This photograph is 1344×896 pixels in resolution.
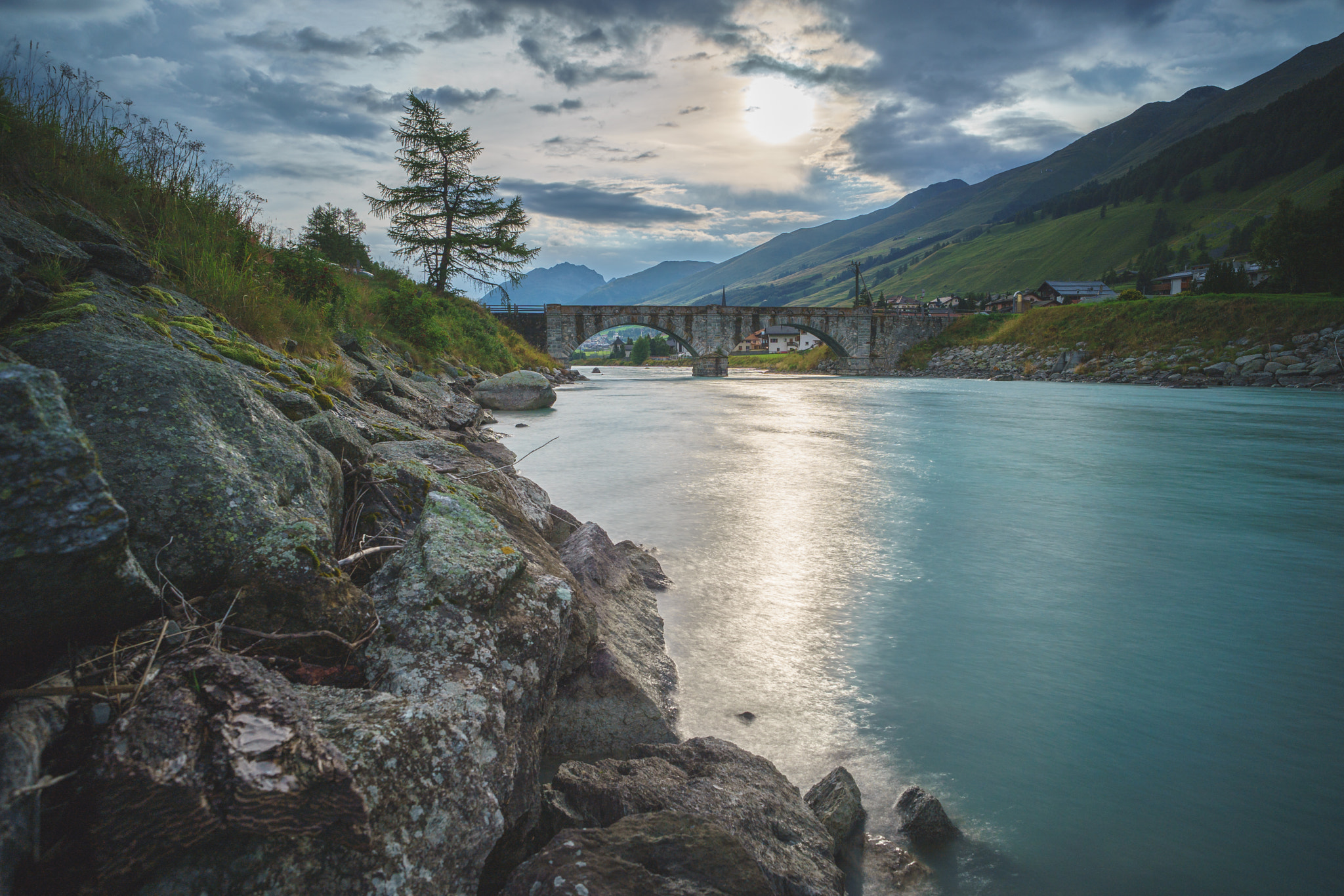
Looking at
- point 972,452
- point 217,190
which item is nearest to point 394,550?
point 217,190

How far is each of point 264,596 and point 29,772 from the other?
2.92ft

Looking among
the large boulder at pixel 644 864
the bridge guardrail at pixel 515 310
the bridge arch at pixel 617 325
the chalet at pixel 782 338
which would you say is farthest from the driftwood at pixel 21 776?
the chalet at pixel 782 338

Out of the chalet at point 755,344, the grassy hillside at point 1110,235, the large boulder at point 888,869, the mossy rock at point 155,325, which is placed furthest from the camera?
the chalet at point 755,344

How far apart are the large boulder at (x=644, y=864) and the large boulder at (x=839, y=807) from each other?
1.16 m

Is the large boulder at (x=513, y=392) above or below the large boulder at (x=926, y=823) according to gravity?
above

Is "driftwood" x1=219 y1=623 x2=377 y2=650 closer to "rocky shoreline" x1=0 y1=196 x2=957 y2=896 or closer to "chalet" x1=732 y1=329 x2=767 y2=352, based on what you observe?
"rocky shoreline" x1=0 y1=196 x2=957 y2=896

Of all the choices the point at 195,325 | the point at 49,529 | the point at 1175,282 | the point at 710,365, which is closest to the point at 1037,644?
the point at 49,529

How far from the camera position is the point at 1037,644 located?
18.7ft

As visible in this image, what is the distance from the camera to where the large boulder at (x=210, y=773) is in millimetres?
1538

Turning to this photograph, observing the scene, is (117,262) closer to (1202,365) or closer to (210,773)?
(210,773)

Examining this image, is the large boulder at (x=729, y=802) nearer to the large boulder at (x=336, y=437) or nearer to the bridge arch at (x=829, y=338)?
the large boulder at (x=336, y=437)

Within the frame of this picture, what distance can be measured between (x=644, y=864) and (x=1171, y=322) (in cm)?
6014

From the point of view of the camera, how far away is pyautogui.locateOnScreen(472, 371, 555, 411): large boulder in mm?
23547

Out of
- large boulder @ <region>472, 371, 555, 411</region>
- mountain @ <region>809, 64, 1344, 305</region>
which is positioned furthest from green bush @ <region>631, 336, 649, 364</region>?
large boulder @ <region>472, 371, 555, 411</region>
